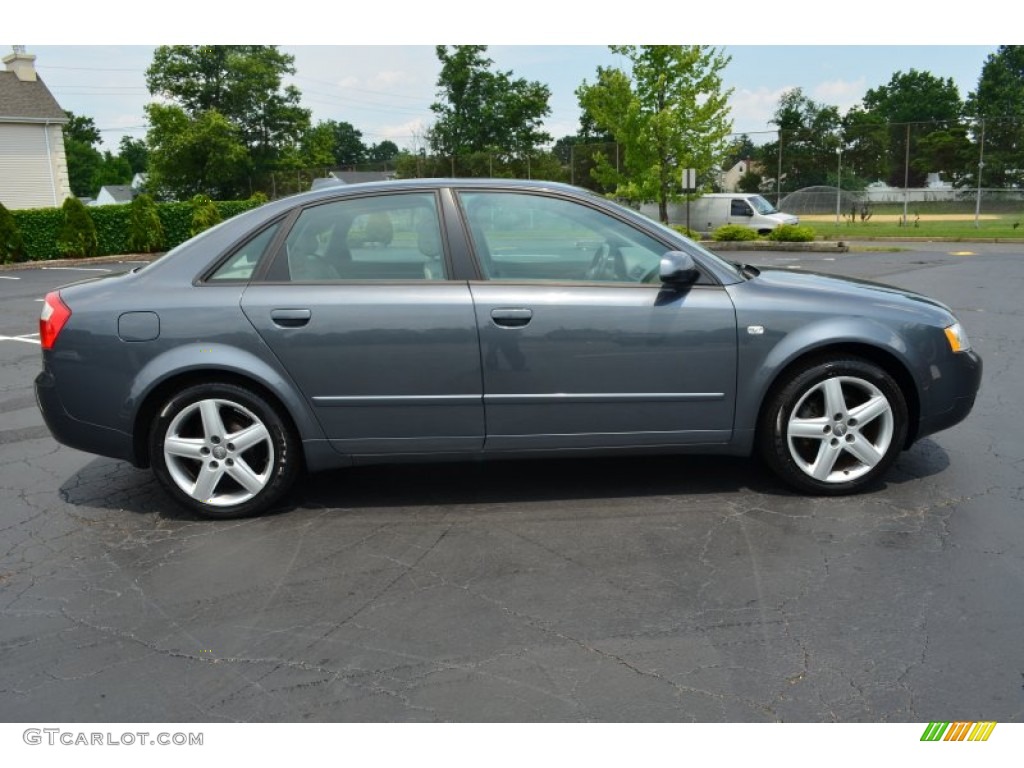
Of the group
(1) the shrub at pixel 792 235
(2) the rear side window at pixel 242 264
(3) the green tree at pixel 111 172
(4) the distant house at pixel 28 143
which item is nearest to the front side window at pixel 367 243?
(2) the rear side window at pixel 242 264

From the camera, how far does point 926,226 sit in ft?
102

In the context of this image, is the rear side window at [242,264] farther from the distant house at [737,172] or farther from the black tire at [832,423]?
the distant house at [737,172]

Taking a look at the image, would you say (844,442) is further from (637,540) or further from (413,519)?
(413,519)

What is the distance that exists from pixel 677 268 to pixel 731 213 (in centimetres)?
2592

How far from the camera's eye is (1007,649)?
9.48ft

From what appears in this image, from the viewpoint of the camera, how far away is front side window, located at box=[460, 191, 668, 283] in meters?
4.21

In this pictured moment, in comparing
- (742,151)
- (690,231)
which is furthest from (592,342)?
(742,151)

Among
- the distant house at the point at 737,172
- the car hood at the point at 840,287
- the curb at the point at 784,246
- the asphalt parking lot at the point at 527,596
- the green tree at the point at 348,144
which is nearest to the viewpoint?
the asphalt parking lot at the point at 527,596

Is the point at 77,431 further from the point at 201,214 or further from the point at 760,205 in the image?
the point at 760,205

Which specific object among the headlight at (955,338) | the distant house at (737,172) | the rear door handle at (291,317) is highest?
the distant house at (737,172)

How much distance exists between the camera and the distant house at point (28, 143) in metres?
30.9

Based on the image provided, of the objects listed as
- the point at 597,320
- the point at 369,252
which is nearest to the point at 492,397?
the point at 597,320

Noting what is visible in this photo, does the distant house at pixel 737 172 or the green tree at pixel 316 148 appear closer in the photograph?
the distant house at pixel 737 172
